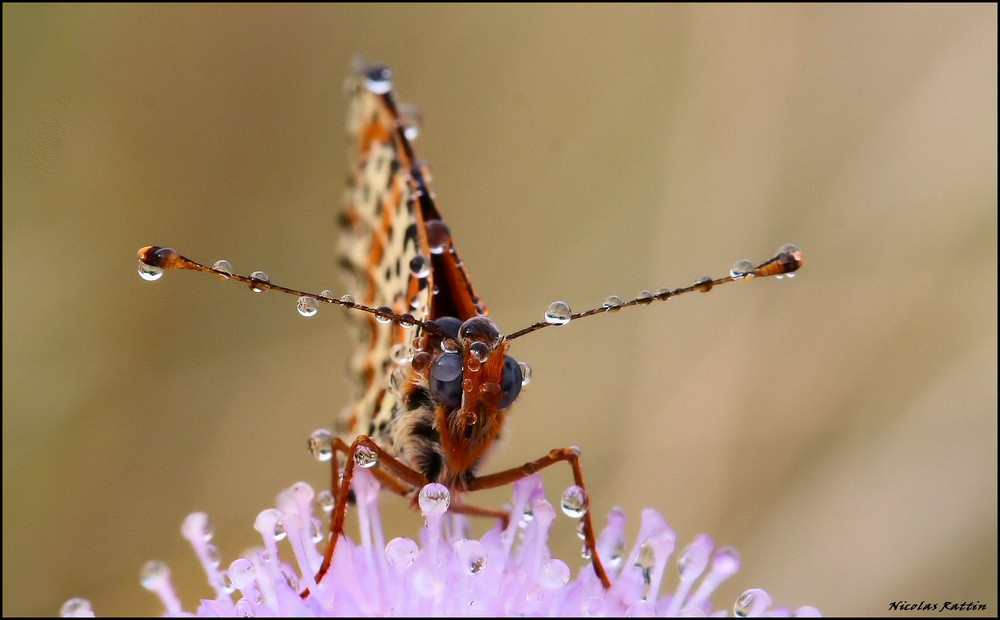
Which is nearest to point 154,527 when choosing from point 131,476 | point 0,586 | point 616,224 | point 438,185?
point 131,476

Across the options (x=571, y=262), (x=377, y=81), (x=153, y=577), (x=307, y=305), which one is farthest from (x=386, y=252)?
(x=571, y=262)

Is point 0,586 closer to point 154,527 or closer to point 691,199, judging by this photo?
point 154,527

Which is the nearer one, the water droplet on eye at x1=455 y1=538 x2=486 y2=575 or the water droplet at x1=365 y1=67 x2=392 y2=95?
the water droplet on eye at x1=455 y1=538 x2=486 y2=575

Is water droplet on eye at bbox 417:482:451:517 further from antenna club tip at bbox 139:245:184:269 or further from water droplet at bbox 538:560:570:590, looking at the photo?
antenna club tip at bbox 139:245:184:269

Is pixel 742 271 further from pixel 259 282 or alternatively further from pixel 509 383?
pixel 259 282

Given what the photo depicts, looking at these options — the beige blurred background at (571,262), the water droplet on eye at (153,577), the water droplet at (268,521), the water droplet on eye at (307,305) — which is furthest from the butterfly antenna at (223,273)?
the beige blurred background at (571,262)

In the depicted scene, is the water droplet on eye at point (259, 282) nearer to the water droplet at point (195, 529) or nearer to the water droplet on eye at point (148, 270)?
the water droplet on eye at point (148, 270)

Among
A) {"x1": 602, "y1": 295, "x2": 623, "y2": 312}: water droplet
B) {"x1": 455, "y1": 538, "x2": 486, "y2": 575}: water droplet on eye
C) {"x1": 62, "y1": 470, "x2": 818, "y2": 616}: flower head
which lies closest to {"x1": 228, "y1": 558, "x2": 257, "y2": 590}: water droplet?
{"x1": 62, "y1": 470, "x2": 818, "y2": 616}: flower head
